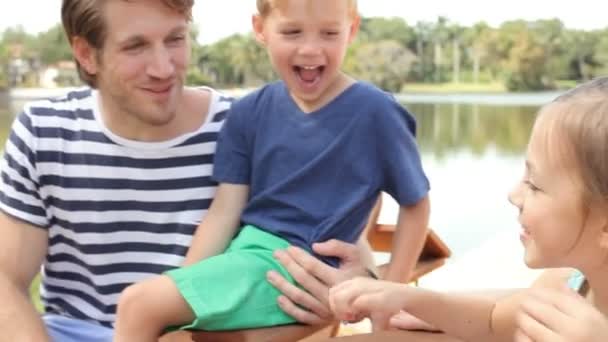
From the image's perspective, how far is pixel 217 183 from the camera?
1.59 meters

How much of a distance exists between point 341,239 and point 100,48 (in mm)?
579

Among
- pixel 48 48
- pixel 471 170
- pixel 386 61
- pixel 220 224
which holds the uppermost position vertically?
pixel 48 48

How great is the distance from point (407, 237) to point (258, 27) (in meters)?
0.47

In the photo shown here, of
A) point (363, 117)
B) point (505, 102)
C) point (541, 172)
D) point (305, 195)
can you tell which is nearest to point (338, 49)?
point (363, 117)

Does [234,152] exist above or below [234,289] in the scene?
above

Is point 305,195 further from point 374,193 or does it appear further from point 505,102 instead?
point 505,102

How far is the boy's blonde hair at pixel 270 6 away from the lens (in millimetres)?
1450

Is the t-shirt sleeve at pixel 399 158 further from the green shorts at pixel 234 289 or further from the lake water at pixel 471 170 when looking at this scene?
the lake water at pixel 471 170

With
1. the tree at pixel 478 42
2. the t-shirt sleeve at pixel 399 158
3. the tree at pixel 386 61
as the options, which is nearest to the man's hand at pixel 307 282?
the t-shirt sleeve at pixel 399 158

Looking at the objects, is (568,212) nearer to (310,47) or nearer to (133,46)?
(310,47)

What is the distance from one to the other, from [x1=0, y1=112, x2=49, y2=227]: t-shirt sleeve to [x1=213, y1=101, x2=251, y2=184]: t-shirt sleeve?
1.12 ft

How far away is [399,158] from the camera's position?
4.72ft

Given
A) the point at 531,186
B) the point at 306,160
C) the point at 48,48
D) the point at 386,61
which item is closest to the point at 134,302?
the point at 306,160

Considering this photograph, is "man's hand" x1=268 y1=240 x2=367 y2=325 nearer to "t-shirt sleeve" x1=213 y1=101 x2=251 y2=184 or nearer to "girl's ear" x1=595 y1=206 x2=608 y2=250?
"t-shirt sleeve" x1=213 y1=101 x2=251 y2=184
